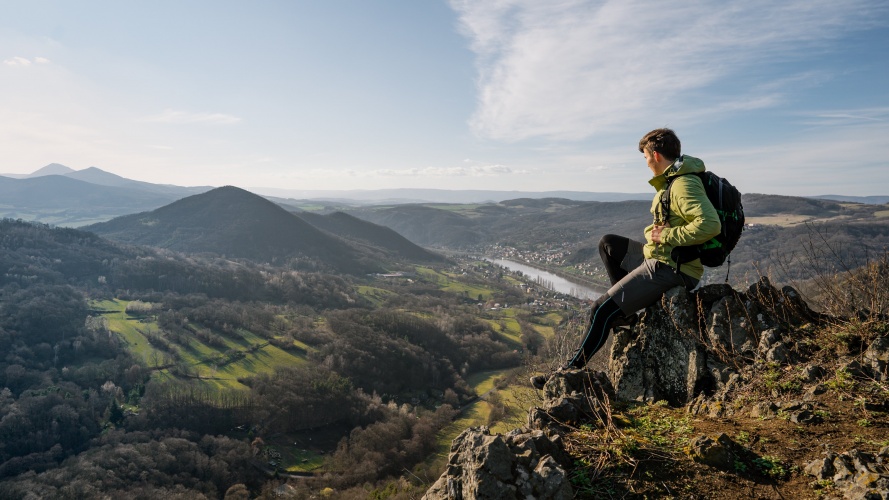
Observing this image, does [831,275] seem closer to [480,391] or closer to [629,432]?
[629,432]

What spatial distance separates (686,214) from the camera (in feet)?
16.2

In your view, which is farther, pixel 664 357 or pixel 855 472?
pixel 664 357

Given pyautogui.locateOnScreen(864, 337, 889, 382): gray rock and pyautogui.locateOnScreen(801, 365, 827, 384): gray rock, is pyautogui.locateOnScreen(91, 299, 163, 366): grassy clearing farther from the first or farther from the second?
pyautogui.locateOnScreen(864, 337, 889, 382): gray rock

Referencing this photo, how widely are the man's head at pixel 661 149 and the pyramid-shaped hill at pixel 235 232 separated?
5855 inches

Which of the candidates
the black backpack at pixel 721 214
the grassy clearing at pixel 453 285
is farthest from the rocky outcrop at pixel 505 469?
the grassy clearing at pixel 453 285

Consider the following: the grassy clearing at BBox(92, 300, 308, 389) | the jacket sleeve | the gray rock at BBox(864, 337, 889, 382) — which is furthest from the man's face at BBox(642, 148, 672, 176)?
the grassy clearing at BBox(92, 300, 308, 389)

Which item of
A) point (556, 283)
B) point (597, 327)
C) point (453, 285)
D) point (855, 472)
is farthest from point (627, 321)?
point (556, 283)

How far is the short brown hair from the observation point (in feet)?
17.5

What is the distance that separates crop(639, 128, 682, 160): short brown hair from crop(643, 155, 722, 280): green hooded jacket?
16 cm

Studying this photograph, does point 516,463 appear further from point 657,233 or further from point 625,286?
point 657,233

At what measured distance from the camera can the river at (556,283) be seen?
361 feet

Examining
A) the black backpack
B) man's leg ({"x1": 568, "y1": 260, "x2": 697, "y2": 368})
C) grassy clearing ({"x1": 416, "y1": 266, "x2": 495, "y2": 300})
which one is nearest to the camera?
the black backpack

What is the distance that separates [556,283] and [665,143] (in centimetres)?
13096

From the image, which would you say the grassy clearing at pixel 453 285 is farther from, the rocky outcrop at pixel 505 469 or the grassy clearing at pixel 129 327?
the rocky outcrop at pixel 505 469
